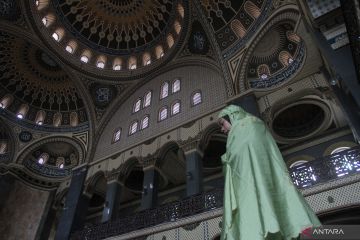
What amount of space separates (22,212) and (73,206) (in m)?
3.94

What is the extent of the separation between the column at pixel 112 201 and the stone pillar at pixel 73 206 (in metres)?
1.76

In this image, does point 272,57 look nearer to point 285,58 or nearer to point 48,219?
point 285,58

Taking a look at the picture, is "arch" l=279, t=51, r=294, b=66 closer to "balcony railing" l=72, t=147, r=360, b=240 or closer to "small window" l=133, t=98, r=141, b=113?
"balcony railing" l=72, t=147, r=360, b=240

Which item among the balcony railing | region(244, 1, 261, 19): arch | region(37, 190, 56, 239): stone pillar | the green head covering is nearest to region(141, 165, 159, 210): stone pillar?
the balcony railing

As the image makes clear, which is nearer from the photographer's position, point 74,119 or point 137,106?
point 137,106

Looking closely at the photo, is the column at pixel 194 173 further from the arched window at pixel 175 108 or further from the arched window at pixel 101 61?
the arched window at pixel 101 61

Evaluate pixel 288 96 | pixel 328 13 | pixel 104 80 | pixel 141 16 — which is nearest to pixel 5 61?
pixel 104 80

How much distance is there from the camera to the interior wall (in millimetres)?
13945

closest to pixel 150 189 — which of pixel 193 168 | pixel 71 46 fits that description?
pixel 193 168

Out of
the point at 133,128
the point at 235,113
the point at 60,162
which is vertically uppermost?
the point at 60,162

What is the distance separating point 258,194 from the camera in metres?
1.88

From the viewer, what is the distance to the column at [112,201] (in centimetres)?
1110

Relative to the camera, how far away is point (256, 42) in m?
10.9

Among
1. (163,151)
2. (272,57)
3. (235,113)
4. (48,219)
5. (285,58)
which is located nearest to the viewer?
(235,113)
